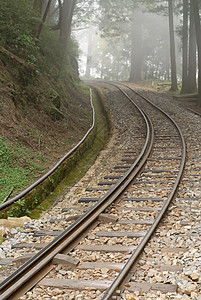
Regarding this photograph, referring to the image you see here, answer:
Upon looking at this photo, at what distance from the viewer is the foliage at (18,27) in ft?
41.8

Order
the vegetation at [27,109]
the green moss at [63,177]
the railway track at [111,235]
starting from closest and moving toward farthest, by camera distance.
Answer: the railway track at [111,235] < the green moss at [63,177] < the vegetation at [27,109]

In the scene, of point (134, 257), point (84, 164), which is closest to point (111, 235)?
point (134, 257)

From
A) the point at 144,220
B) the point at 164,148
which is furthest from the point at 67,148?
the point at 144,220

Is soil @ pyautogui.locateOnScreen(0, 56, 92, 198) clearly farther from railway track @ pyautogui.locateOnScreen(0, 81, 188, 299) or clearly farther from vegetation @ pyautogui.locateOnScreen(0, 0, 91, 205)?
railway track @ pyautogui.locateOnScreen(0, 81, 188, 299)

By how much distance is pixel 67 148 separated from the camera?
11.9m

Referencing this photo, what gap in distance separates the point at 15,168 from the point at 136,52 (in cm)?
3329

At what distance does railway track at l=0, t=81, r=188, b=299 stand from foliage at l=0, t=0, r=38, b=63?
6.18 m

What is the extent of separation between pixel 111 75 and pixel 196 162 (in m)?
49.4

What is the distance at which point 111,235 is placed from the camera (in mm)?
5613

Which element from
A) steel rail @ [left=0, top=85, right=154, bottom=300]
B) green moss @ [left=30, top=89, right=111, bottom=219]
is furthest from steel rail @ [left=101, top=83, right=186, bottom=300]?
green moss @ [left=30, top=89, right=111, bottom=219]

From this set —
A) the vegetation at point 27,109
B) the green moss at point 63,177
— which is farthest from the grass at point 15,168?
the green moss at point 63,177

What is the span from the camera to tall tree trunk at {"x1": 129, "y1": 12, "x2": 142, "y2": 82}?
127ft

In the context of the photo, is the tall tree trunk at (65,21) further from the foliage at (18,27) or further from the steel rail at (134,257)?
the steel rail at (134,257)

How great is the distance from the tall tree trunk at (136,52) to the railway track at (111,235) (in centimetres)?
2915
